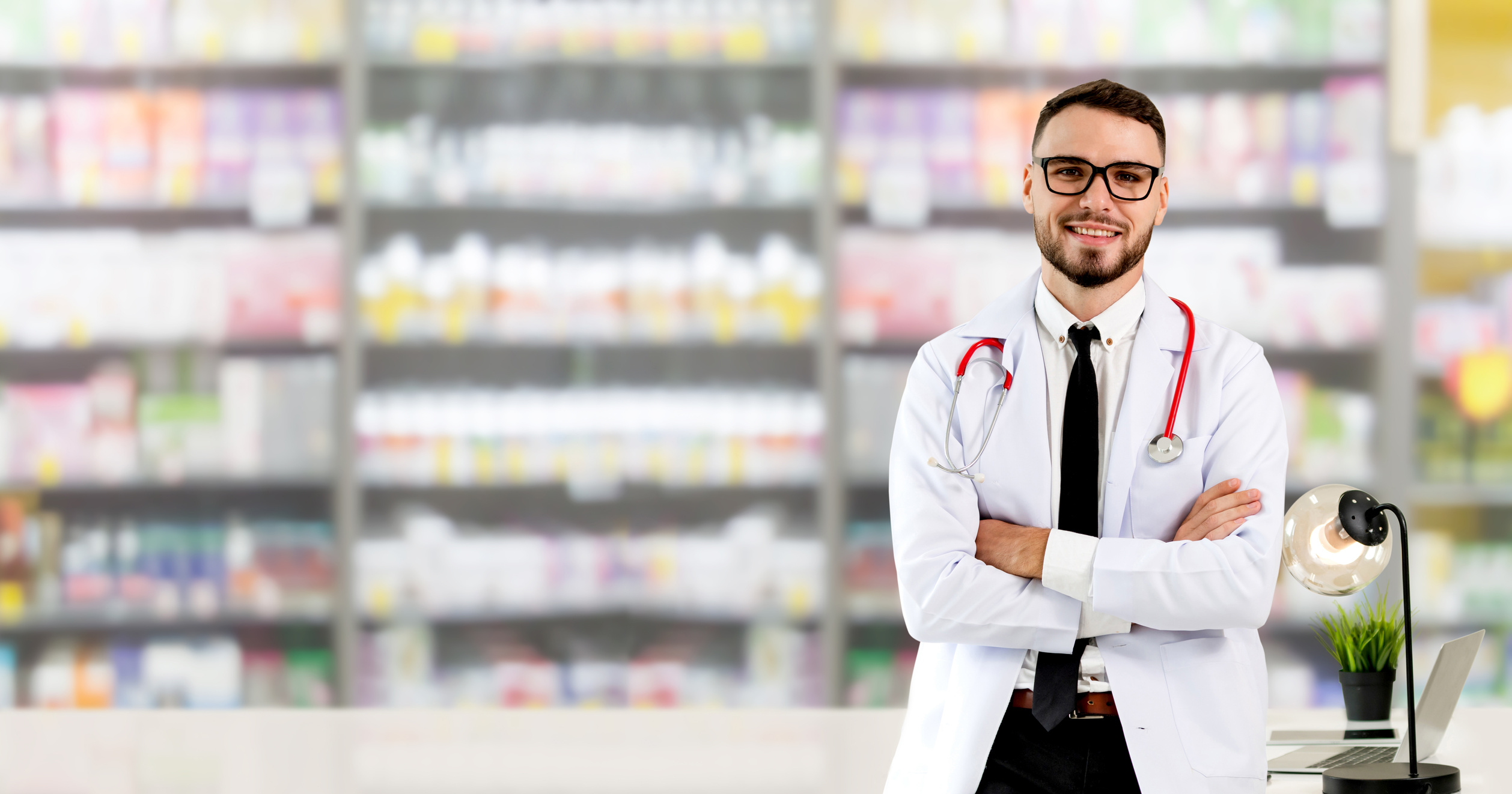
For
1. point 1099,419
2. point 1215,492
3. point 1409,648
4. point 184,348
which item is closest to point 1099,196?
point 1099,419

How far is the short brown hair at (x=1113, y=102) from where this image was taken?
4.56ft

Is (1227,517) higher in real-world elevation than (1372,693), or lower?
higher

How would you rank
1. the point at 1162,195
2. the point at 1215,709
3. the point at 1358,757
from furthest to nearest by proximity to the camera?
the point at 1358,757 < the point at 1162,195 < the point at 1215,709

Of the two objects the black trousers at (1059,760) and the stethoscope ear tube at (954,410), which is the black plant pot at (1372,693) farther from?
the stethoscope ear tube at (954,410)

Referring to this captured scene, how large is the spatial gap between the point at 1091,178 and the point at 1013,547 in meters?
0.44

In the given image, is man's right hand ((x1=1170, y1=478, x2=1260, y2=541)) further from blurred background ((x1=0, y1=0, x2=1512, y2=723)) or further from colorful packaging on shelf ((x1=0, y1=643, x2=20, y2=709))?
colorful packaging on shelf ((x1=0, y1=643, x2=20, y2=709))

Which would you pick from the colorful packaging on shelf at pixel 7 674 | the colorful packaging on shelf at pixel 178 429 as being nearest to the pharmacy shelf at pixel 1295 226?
the colorful packaging on shelf at pixel 178 429

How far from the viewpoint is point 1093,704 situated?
135cm

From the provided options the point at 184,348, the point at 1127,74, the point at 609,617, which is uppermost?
the point at 1127,74

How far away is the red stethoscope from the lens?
140 cm

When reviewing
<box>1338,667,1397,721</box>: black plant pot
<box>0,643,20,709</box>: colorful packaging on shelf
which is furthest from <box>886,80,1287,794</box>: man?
<box>0,643,20,709</box>: colorful packaging on shelf

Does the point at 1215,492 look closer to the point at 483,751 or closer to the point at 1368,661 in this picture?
the point at 1368,661

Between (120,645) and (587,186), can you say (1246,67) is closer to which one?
(587,186)

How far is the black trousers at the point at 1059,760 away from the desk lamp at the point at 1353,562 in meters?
0.32
